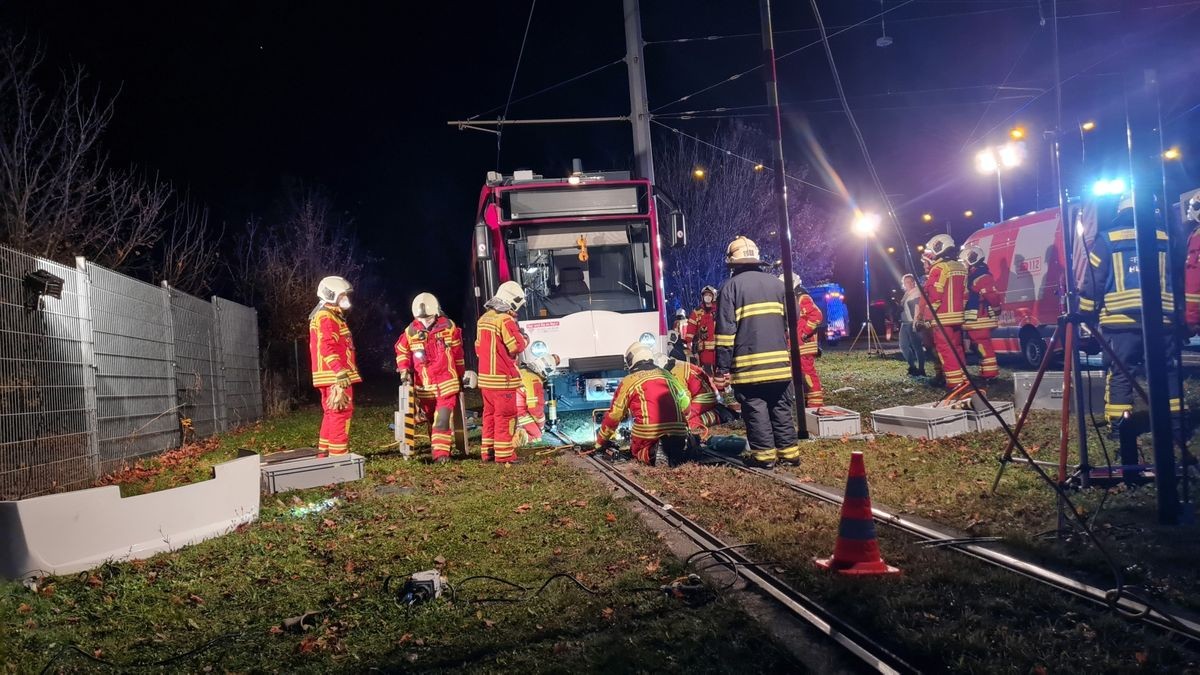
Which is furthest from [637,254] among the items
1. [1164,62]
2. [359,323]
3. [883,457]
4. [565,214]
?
[359,323]

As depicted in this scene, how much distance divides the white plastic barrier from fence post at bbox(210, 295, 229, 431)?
8503 mm

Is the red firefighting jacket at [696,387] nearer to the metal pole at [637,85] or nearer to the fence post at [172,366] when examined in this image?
the metal pole at [637,85]

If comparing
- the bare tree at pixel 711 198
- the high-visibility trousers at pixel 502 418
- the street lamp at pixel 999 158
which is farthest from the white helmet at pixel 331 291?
the bare tree at pixel 711 198

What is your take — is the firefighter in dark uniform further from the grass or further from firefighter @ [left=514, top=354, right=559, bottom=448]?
firefighter @ [left=514, top=354, right=559, bottom=448]

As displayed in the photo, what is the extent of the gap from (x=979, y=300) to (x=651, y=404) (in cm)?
610

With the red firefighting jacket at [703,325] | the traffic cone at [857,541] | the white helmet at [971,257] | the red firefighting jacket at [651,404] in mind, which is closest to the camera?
the traffic cone at [857,541]

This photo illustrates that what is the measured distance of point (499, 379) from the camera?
888 cm

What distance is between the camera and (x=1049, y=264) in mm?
15281

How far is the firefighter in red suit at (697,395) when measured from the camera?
979 centimetres

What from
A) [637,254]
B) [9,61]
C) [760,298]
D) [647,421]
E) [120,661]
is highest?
[9,61]

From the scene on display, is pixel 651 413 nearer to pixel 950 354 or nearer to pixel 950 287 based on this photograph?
pixel 950 287

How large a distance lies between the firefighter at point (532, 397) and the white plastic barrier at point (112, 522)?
477 centimetres

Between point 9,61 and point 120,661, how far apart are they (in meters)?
10.5

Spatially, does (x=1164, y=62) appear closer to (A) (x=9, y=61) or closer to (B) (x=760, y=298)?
(B) (x=760, y=298)
